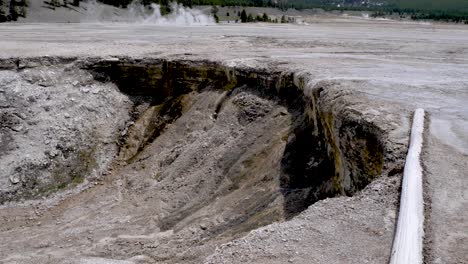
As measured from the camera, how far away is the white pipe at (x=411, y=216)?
15.1 ft

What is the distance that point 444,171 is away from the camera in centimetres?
632

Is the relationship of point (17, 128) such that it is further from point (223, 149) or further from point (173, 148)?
point (223, 149)

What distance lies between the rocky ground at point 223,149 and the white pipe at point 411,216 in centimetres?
13

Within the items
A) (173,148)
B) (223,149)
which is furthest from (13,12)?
(223,149)

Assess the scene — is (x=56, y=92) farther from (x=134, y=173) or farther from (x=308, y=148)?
(x=308, y=148)

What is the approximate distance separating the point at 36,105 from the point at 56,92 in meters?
0.79

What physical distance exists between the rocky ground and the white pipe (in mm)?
133

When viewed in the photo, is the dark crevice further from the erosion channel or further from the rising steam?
the rising steam

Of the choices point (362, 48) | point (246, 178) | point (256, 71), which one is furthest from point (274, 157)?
point (362, 48)

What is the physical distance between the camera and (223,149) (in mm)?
13242

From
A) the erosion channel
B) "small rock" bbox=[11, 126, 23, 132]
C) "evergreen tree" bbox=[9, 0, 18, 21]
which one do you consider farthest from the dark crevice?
"evergreen tree" bbox=[9, 0, 18, 21]

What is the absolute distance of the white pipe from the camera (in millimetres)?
4613

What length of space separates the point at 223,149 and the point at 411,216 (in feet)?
27.4

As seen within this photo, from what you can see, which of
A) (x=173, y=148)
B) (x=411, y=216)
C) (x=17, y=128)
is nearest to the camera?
(x=411, y=216)
